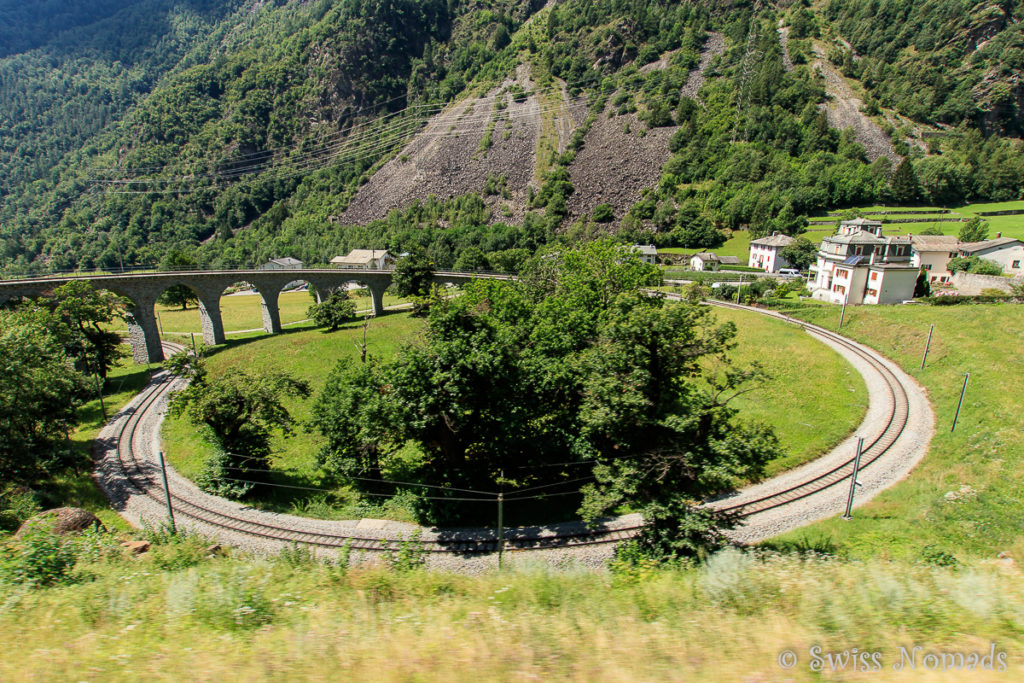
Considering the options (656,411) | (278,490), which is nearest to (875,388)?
(656,411)

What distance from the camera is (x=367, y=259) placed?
3595 inches

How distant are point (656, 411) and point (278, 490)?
1639cm

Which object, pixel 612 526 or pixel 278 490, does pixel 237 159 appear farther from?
pixel 612 526

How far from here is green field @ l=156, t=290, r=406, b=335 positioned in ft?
184

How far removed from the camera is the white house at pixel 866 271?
42.7 m

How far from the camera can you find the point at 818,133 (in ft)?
324

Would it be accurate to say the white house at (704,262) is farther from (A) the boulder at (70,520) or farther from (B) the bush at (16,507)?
(B) the bush at (16,507)

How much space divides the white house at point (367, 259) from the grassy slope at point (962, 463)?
76581 mm

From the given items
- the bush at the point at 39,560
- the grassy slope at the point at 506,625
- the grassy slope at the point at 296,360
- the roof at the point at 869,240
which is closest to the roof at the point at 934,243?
Answer: the roof at the point at 869,240

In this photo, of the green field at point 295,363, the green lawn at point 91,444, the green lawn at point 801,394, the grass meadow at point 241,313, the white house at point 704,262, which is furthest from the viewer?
the white house at point 704,262

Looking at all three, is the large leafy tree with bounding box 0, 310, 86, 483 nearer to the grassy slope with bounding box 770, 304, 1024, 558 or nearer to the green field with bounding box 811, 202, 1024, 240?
the grassy slope with bounding box 770, 304, 1024, 558

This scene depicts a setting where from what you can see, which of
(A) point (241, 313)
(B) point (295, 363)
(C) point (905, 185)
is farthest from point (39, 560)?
(C) point (905, 185)

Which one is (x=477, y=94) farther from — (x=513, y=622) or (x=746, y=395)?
(x=513, y=622)

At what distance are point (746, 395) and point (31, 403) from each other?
34.9 m
